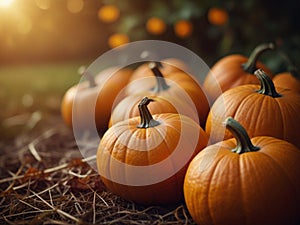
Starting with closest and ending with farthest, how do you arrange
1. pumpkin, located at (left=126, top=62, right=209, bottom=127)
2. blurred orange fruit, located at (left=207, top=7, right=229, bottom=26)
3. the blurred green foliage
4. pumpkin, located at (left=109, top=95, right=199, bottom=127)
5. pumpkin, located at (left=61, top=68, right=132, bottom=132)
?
pumpkin, located at (left=109, top=95, right=199, bottom=127)
pumpkin, located at (left=126, top=62, right=209, bottom=127)
pumpkin, located at (left=61, top=68, right=132, bottom=132)
blurred orange fruit, located at (left=207, top=7, right=229, bottom=26)
the blurred green foliage

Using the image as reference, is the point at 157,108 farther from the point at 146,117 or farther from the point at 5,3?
the point at 5,3

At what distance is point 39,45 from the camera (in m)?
5.57

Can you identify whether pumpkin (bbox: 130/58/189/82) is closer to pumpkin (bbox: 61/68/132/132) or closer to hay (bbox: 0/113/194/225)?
pumpkin (bbox: 61/68/132/132)

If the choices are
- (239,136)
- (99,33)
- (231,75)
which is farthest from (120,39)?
(239,136)

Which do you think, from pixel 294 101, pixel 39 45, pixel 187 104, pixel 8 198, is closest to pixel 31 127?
pixel 8 198

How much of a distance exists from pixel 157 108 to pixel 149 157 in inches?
14.3

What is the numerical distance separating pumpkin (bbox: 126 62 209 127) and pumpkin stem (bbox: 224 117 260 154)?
637mm

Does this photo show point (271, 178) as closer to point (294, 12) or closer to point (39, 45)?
point (294, 12)

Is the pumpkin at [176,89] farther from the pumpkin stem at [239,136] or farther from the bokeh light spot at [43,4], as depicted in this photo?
the bokeh light spot at [43,4]

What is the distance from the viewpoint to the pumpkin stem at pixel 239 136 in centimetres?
137

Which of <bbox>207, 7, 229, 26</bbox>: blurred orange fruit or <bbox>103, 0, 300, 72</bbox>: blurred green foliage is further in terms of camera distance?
<bbox>103, 0, 300, 72</bbox>: blurred green foliage

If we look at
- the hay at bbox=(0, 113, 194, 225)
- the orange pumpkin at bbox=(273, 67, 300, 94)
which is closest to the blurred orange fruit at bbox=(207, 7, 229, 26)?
the orange pumpkin at bbox=(273, 67, 300, 94)

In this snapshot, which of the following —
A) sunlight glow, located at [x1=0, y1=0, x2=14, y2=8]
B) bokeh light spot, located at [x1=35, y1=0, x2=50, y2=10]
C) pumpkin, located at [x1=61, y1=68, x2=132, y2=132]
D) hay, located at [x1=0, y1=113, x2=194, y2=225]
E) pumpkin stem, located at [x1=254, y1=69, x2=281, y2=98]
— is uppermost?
sunlight glow, located at [x1=0, y1=0, x2=14, y2=8]

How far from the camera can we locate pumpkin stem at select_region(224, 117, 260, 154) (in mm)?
1365
